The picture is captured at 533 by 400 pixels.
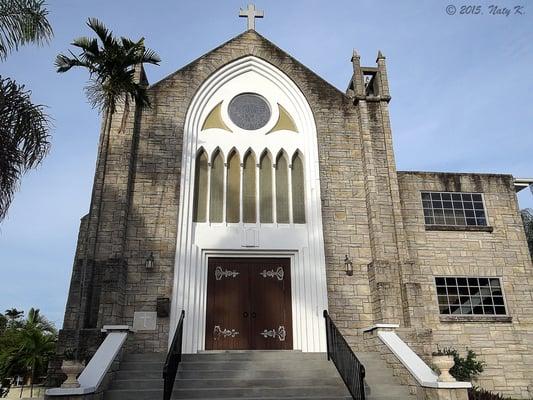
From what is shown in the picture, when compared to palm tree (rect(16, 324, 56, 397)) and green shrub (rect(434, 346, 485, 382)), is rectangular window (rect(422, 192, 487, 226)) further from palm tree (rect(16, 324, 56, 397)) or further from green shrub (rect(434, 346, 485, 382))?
palm tree (rect(16, 324, 56, 397))

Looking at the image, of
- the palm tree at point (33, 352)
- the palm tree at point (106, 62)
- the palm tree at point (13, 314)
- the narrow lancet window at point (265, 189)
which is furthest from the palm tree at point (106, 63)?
the palm tree at point (13, 314)

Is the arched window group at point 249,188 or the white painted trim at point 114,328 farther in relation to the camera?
the arched window group at point 249,188

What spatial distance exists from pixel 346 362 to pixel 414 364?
122cm

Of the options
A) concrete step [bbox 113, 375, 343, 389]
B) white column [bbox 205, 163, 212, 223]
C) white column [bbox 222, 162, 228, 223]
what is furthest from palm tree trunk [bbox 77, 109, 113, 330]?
white column [bbox 222, 162, 228, 223]

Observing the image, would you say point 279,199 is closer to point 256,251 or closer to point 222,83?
point 256,251

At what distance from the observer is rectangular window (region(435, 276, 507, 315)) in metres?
11.6

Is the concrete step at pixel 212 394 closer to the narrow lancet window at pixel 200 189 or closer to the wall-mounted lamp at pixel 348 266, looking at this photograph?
the wall-mounted lamp at pixel 348 266

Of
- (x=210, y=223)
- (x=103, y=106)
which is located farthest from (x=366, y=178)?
(x=103, y=106)

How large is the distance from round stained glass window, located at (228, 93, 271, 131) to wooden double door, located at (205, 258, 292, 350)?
3.95m

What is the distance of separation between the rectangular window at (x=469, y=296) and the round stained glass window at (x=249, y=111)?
21.5 ft

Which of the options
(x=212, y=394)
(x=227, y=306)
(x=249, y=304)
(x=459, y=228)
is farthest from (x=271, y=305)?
(x=459, y=228)

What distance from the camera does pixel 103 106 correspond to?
9828 mm

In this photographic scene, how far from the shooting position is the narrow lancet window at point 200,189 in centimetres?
1145

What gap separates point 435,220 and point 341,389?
646cm
